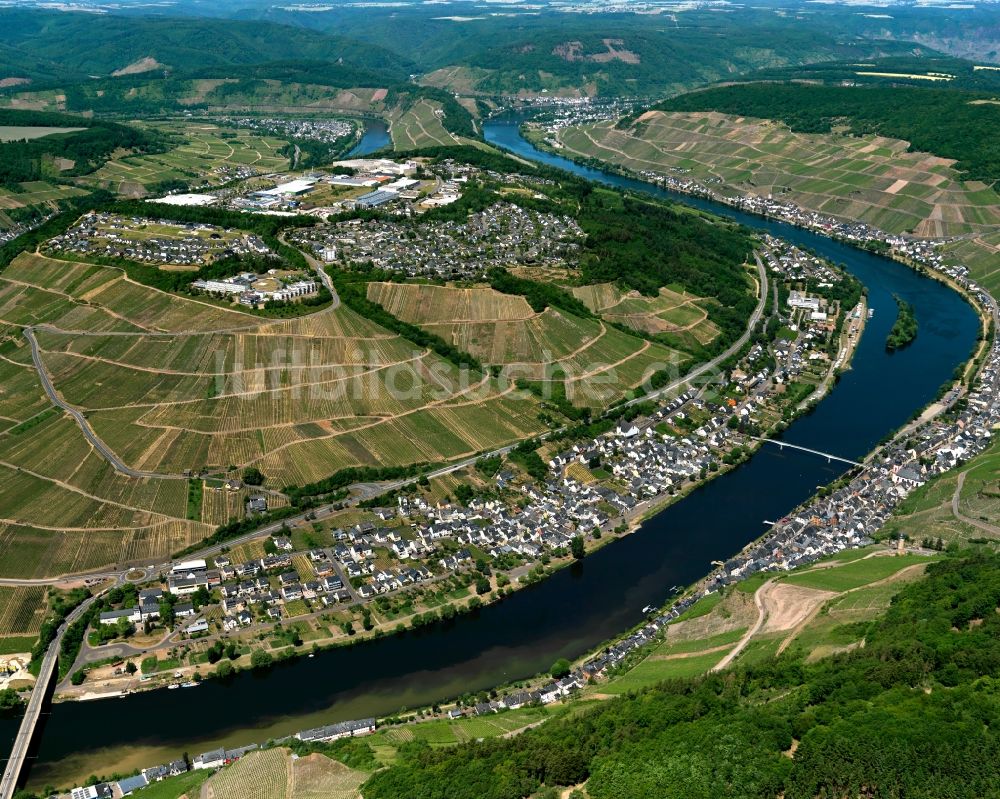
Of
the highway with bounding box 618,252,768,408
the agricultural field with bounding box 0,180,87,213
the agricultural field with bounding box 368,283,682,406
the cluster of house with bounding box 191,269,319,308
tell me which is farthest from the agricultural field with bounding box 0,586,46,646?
the agricultural field with bounding box 0,180,87,213

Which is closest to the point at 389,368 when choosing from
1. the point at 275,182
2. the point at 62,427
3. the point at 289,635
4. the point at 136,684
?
the point at 62,427

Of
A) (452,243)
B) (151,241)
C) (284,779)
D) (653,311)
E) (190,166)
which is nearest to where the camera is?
(284,779)

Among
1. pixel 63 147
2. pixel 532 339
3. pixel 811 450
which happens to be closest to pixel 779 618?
pixel 811 450

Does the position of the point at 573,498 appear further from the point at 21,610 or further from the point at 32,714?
the point at 32,714

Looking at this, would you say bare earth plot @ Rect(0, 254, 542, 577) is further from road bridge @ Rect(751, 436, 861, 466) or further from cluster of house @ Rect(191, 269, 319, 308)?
road bridge @ Rect(751, 436, 861, 466)

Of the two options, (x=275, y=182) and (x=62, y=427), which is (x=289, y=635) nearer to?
(x=62, y=427)

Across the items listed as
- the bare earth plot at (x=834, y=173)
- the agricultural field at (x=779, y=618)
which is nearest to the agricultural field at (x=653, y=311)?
the agricultural field at (x=779, y=618)
